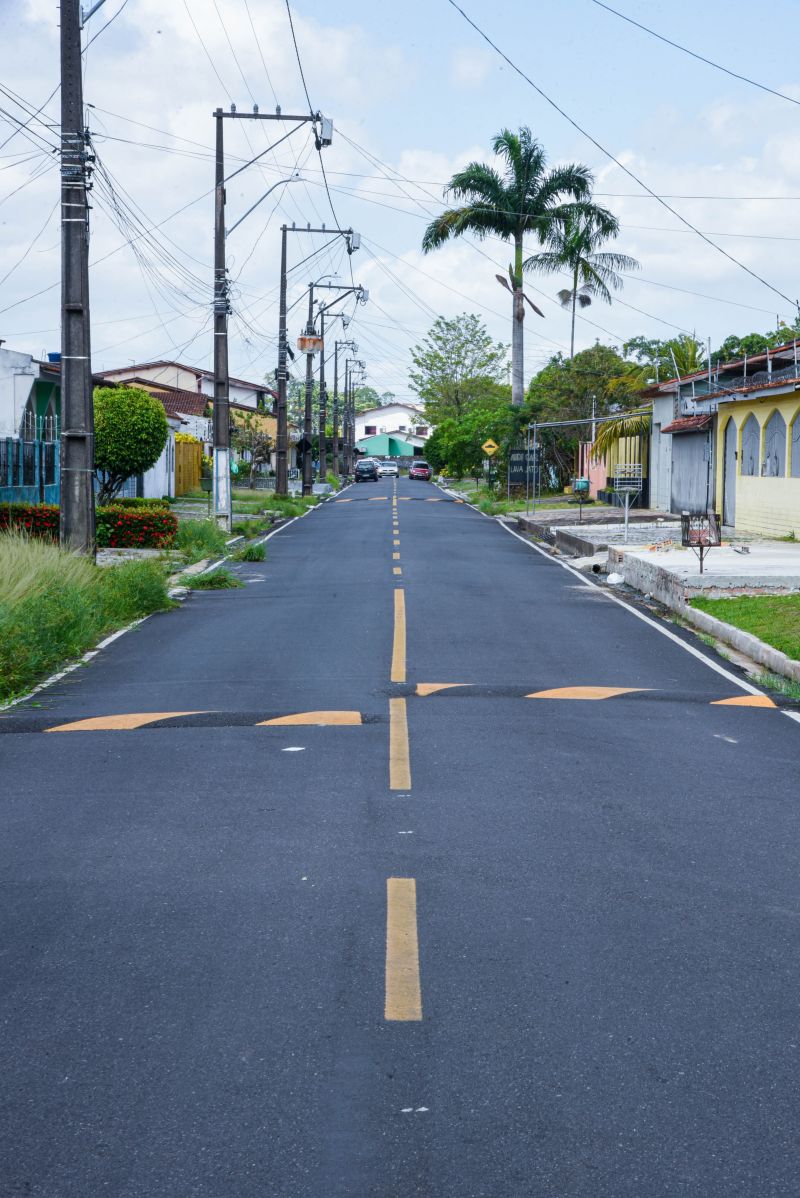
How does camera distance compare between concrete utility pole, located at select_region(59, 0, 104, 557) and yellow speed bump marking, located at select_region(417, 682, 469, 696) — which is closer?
yellow speed bump marking, located at select_region(417, 682, 469, 696)

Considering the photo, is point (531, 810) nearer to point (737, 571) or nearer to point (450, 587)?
point (737, 571)

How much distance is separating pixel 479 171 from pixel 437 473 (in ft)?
211

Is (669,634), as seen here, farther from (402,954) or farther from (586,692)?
(402,954)

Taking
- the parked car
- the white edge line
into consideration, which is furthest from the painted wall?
the parked car

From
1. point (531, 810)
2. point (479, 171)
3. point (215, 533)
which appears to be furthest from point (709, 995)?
point (479, 171)

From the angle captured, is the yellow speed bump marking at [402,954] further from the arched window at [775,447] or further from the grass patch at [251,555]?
the arched window at [775,447]

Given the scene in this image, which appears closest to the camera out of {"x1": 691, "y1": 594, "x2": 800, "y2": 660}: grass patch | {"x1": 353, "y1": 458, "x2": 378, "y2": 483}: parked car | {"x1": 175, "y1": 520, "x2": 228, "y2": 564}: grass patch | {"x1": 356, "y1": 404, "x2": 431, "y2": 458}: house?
{"x1": 691, "y1": 594, "x2": 800, "y2": 660}: grass patch

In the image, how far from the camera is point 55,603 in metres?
15.0

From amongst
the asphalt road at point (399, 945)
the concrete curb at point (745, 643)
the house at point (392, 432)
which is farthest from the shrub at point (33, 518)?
the house at point (392, 432)

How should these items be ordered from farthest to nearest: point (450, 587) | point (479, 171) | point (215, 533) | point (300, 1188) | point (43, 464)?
point (479, 171) → point (43, 464) → point (215, 533) → point (450, 587) → point (300, 1188)

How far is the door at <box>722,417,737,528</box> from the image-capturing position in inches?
1389

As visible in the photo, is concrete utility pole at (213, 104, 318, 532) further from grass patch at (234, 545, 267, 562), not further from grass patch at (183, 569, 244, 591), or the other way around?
grass patch at (183, 569, 244, 591)

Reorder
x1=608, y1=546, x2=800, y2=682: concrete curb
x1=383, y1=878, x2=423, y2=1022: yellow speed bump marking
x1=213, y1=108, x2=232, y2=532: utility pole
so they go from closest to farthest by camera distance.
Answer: x1=383, y1=878, x2=423, y2=1022: yellow speed bump marking, x1=608, y1=546, x2=800, y2=682: concrete curb, x1=213, y1=108, x2=232, y2=532: utility pole

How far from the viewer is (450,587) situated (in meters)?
21.7
